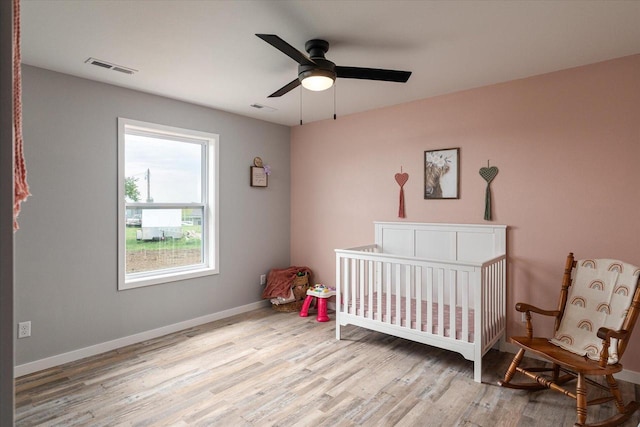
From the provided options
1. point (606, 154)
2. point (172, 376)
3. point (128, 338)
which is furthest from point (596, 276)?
point (128, 338)

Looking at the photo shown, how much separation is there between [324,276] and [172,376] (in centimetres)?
225

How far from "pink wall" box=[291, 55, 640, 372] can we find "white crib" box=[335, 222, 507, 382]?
0.14 metres

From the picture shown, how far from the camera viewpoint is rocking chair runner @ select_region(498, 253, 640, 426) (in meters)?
2.08

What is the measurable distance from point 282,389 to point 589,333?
85.9 inches

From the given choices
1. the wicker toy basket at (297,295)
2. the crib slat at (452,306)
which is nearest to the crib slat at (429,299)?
the crib slat at (452,306)

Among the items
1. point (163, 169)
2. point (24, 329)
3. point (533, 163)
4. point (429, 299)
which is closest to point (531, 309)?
point (429, 299)

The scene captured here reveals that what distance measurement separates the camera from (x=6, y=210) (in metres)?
0.62

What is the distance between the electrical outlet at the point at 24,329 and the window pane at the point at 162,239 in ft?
2.78

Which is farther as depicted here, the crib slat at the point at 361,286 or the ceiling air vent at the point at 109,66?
the crib slat at the point at 361,286

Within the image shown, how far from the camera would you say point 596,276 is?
246 centimetres

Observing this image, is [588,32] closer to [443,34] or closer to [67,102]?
[443,34]

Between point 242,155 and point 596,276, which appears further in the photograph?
point 242,155

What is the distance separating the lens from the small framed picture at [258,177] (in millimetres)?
4298

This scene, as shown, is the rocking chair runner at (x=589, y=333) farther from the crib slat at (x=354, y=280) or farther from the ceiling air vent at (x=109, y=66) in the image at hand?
the ceiling air vent at (x=109, y=66)
